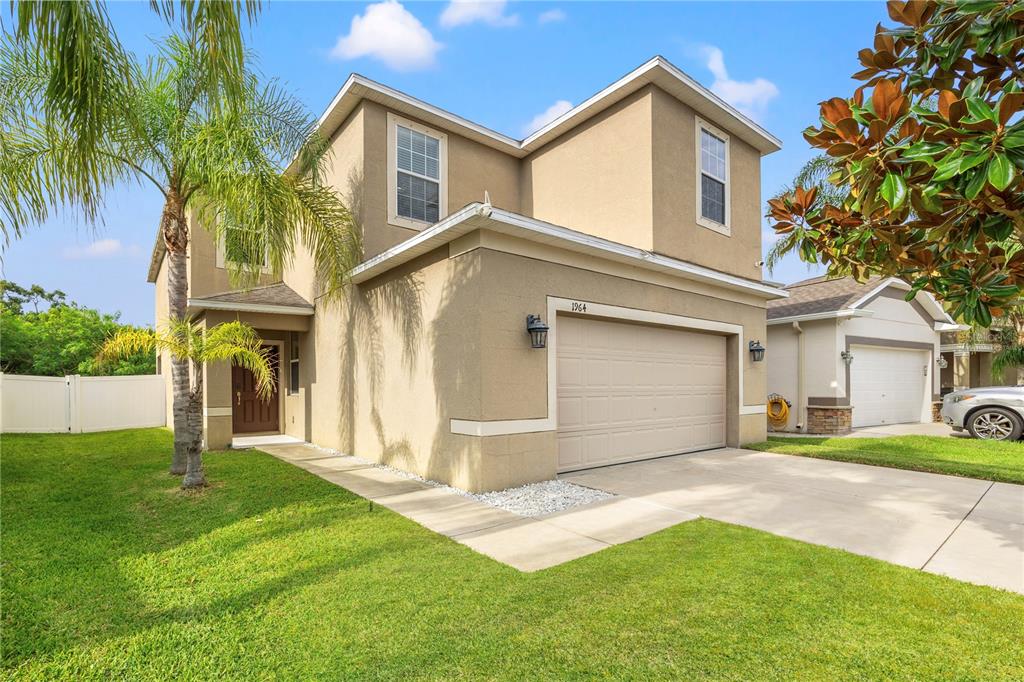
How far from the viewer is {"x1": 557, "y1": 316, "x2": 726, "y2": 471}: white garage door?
25.9ft

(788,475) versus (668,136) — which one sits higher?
(668,136)

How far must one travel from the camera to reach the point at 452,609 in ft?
11.2

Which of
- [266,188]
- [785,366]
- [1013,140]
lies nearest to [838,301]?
[785,366]

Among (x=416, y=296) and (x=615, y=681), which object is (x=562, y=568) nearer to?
(x=615, y=681)

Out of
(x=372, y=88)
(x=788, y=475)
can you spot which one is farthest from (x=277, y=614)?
(x=372, y=88)

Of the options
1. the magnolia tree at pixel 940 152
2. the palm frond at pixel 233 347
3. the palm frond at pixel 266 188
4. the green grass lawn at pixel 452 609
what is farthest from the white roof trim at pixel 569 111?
the green grass lawn at pixel 452 609

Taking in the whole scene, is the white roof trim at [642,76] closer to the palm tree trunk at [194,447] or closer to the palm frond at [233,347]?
the palm frond at [233,347]

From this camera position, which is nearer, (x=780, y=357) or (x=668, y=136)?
(x=668, y=136)

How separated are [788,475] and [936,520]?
237 centimetres

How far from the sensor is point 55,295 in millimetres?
32969

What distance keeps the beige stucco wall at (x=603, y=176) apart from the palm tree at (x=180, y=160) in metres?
4.32

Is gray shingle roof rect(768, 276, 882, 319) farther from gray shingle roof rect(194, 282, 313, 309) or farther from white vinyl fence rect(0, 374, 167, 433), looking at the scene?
white vinyl fence rect(0, 374, 167, 433)

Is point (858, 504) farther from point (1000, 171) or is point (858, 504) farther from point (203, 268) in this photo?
point (203, 268)

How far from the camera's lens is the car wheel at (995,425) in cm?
1084
